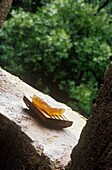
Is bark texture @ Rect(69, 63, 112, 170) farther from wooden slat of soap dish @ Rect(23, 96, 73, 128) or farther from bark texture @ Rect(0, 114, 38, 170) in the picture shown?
wooden slat of soap dish @ Rect(23, 96, 73, 128)

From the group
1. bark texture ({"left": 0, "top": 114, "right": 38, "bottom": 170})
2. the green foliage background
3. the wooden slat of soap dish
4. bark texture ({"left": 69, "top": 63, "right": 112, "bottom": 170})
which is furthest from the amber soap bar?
the green foliage background

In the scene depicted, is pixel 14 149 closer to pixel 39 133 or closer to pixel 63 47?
pixel 39 133

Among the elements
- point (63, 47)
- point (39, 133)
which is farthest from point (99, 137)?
point (63, 47)

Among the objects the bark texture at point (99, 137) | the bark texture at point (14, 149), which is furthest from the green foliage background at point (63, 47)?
the bark texture at point (99, 137)

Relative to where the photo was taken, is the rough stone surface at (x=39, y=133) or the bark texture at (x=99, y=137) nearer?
the bark texture at (x=99, y=137)

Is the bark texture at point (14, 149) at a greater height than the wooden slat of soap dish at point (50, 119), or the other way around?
the wooden slat of soap dish at point (50, 119)

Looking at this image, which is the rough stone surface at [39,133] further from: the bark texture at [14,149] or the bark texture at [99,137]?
the bark texture at [99,137]

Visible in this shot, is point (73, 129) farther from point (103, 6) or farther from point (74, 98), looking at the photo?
point (103, 6)
